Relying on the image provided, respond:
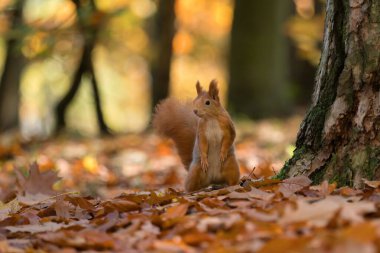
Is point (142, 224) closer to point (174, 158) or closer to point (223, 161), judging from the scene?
point (223, 161)

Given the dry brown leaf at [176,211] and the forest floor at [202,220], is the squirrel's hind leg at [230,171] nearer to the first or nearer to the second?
the forest floor at [202,220]

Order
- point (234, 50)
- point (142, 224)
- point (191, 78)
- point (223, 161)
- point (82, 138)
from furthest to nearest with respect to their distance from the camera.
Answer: point (191, 78) < point (234, 50) < point (82, 138) < point (223, 161) < point (142, 224)

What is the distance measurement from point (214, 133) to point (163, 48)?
26.2 feet

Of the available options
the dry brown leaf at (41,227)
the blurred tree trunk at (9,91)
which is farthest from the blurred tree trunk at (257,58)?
the dry brown leaf at (41,227)

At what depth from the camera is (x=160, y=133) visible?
14.6 ft

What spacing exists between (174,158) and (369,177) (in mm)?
4281

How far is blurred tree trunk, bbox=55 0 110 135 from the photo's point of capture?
30.3ft

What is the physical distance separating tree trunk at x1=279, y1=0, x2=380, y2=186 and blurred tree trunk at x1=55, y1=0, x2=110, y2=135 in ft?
19.1

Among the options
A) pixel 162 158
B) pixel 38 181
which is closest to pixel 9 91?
pixel 162 158

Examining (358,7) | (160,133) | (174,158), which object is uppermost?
(358,7)

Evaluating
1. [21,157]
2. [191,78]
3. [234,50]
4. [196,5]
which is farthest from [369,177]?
[191,78]

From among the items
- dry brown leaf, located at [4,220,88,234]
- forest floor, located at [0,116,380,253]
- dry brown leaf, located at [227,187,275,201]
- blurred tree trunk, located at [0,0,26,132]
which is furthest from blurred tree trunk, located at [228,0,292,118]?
dry brown leaf, located at [4,220,88,234]

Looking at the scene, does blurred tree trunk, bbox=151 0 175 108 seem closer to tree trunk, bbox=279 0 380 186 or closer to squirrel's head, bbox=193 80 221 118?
squirrel's head, bbox=193 80 221 118

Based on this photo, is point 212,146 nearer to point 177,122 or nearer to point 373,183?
point 177,122
